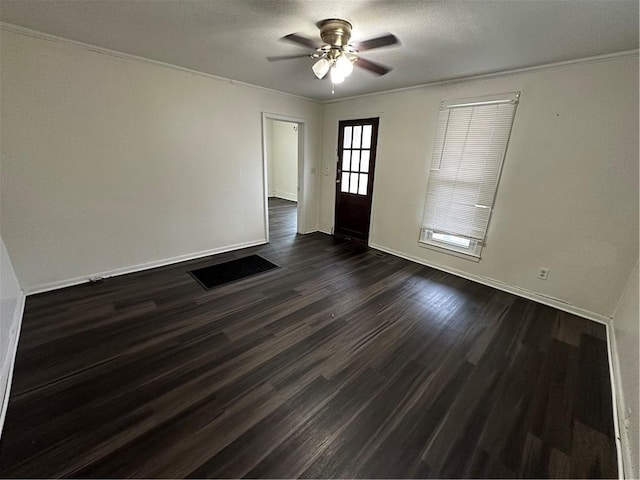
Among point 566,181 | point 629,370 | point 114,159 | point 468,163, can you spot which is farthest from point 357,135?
point 629,370

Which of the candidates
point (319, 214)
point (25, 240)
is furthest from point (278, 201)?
point (25, 240)

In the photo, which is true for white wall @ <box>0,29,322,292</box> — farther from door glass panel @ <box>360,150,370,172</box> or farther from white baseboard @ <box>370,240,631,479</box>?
white baseboard @ <box>370,240,631,479</box>

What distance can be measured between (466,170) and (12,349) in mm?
4656

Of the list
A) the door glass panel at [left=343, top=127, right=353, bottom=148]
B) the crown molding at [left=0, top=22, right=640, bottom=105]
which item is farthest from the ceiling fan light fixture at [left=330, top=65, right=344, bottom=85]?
the door glass panel at [left=343, top=127, right=353, bottom=148]

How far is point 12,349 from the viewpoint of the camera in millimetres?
1890

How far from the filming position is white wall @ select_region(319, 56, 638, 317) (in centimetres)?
233

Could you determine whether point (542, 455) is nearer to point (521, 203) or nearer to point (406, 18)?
point (521, 203)

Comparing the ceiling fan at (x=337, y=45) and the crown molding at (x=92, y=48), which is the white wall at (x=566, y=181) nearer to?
the ceiling fan at (x=337, y=45)

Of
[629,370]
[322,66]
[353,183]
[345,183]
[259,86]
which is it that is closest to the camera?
[629,370]

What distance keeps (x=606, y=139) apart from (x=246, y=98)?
13.5 ft

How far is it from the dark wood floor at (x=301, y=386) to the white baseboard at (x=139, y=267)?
13cm

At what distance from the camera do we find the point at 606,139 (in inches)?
93.2

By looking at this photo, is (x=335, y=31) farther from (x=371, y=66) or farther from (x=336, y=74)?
(x=371, y=66)

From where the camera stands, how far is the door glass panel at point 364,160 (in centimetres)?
430
